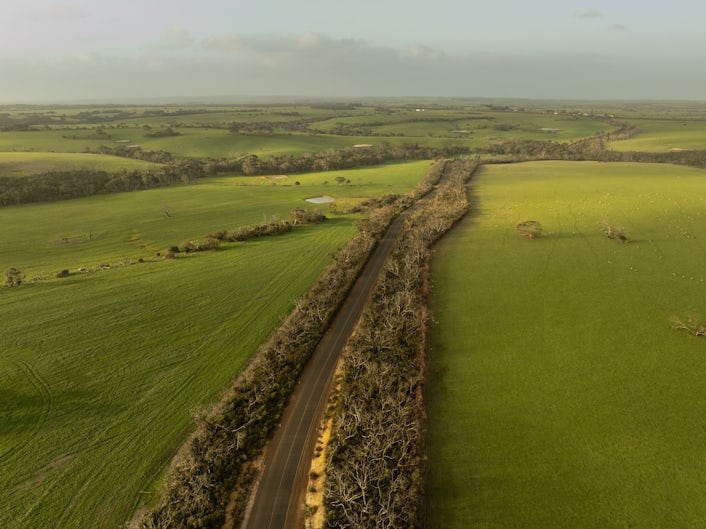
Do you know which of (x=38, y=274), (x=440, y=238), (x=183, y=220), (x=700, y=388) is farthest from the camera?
(x=183, y=220)

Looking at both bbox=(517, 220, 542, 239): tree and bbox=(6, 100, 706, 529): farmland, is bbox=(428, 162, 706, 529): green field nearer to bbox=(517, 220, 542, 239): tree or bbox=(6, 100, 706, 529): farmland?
bbox=(6, 100, 706, 529): farmland

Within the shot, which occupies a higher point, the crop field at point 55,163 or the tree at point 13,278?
the crop field at point 55,163

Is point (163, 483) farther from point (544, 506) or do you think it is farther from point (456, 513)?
point (544, 506)

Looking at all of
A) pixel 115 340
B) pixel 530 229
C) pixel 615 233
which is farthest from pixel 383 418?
pixel 615 233

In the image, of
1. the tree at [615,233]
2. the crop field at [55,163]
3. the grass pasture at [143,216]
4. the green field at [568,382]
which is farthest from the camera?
the crop field at [55,163]

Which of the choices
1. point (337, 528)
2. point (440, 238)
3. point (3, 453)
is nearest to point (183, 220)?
point (440, 238)

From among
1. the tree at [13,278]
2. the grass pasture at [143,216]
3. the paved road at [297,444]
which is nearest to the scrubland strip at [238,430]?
the paved road at [297,444]

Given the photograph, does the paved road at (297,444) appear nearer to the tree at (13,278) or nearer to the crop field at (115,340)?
the crop field at (115,340)
